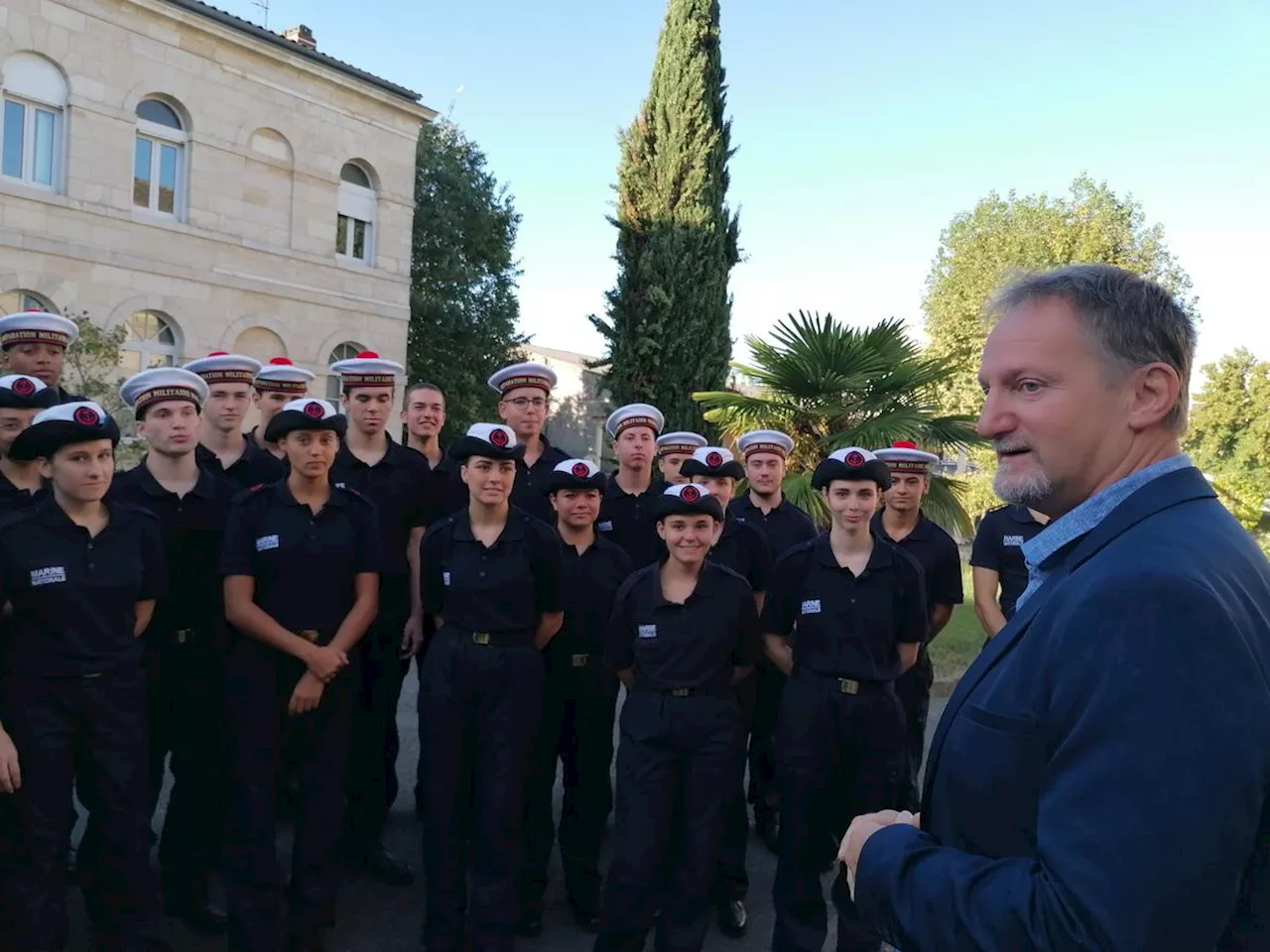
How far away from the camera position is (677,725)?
13.1 ft

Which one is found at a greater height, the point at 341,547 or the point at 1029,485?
the point at 1029,485

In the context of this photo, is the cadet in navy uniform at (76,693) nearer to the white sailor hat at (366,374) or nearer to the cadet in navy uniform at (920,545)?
the white sailor hat at (366,374)

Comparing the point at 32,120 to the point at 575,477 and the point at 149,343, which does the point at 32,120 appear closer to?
the point at 149,343

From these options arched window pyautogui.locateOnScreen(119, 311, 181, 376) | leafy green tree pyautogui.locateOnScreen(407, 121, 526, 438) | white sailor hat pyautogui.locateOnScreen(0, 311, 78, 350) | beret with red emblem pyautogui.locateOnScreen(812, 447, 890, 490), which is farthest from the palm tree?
leafy green tree pyautogui.locateOnScreen(407, 121, 526, 438)

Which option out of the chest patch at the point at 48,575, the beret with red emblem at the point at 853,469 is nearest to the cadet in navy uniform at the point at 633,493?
the beret with red emblem at the point at 853,469

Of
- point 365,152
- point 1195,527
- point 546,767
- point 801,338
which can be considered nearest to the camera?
point 1195,527

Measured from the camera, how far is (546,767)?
191 inches

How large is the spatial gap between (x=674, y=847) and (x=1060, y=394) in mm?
3207

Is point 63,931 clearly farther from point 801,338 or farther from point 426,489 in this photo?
point 801,338

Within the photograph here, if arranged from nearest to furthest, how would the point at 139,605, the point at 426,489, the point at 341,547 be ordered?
1. the point at 139,605
2. the point at 341,547
3. the point at 426,489

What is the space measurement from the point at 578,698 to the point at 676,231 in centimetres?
1335

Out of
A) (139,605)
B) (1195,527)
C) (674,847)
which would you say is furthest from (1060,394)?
(139,605)

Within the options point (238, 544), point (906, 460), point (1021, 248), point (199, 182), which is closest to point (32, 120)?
point (199, 182)

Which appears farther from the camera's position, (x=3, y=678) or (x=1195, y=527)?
(x=3, y=678)
